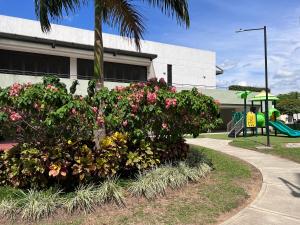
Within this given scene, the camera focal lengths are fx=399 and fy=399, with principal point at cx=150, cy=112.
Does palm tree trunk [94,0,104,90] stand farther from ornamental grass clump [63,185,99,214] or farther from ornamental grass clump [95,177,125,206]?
ornamental grass clump [63,185,99,214]

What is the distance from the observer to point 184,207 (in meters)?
7.24

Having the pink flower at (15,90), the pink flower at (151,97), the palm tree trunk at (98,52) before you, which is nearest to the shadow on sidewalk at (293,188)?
the pink flower at (151,97)

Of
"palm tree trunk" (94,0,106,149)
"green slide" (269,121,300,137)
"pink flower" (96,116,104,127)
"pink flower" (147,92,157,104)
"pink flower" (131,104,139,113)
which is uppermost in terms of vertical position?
"palm tree trunk" (94,0,106,149)

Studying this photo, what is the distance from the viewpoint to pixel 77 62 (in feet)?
91.2

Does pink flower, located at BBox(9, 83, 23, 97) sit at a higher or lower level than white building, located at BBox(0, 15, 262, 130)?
lower

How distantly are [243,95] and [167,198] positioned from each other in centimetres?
2202

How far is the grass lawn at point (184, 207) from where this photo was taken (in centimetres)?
657

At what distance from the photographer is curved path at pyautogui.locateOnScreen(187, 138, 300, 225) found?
6742 mm

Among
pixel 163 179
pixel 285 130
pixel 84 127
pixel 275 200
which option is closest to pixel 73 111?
pixel 84 127

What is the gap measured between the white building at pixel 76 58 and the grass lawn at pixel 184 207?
16.2m

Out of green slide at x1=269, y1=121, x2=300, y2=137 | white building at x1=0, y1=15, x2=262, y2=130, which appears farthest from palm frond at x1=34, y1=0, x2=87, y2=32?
green slide at x1=269, y1=121, x2=300, y2=137

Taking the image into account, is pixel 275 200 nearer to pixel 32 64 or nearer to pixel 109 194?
pixel 109 194

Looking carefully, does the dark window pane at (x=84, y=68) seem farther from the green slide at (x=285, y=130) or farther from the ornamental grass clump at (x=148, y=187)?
the ornamental grass clump at (x=148, y=187)

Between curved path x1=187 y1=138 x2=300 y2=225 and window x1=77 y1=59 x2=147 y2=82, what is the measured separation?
17588 mm
